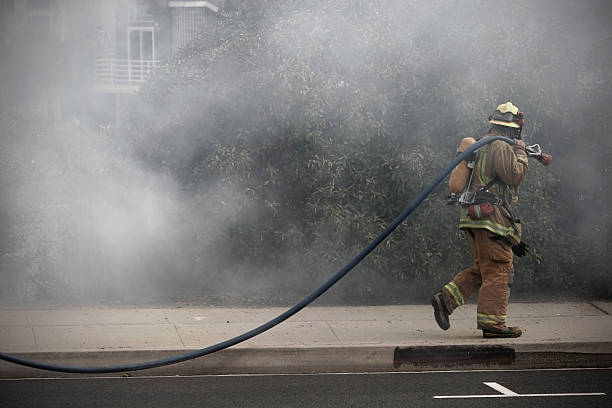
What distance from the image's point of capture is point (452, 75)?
8398 mm

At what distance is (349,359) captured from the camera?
659 centimetres

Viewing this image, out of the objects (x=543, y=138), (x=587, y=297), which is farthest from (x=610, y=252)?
(x=543, y=138)

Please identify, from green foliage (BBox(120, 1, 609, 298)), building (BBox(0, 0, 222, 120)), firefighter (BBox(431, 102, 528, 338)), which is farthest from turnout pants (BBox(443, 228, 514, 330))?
building (BBox(0, 0, 222, 120))

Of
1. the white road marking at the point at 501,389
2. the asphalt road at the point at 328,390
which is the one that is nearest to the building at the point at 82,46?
the asphalt road at the point at 328,390

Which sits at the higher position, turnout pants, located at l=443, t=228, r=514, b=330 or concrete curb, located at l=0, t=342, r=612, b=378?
turnout pants, located at l=443, t=228, r=514, b=330

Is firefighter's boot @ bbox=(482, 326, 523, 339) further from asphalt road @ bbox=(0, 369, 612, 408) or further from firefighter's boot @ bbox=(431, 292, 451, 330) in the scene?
asphalt road @ bbox=(0, 369, 612, 408)

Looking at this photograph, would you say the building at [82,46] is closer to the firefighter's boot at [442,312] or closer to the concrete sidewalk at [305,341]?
the concrete sidewalk at [305,341]

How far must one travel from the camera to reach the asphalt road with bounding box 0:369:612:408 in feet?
18.7

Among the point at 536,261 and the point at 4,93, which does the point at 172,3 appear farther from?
the point at 536,261

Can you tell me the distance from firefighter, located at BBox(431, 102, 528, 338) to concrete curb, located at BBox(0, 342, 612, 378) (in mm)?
239

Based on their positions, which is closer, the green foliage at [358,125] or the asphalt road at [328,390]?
the asphalt road at [328,390]

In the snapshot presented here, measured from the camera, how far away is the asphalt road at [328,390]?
5.71m

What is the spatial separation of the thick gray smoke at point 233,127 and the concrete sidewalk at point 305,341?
80cm

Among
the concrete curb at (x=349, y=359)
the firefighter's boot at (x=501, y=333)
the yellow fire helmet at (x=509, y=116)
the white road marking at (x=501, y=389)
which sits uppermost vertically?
the yellow fire helmet at (x=509, y=116)
